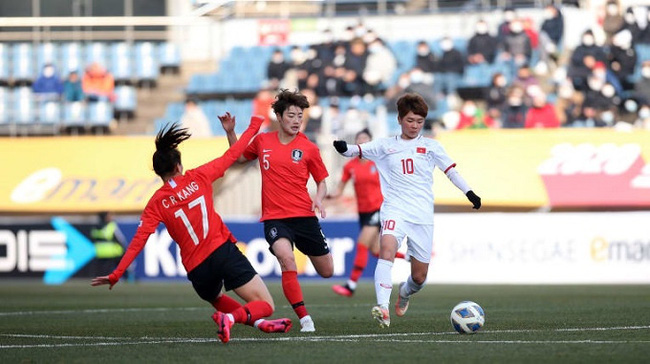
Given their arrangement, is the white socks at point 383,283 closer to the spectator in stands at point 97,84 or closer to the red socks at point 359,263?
the red socks at point 359,263

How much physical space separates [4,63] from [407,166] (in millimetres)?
21610

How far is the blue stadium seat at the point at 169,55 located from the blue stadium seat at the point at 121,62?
0.77 metres

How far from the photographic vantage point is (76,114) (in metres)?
29.2

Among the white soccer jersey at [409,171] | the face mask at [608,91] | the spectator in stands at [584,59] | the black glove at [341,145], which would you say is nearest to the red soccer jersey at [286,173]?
the black glove at [341,145]

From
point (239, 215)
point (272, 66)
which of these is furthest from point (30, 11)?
point (239, 215)

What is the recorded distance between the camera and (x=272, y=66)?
2830 centimetres

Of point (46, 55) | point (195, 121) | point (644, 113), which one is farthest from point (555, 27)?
point (46, 55)

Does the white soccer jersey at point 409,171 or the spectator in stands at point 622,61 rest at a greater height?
the spectator in stands at point 622,61

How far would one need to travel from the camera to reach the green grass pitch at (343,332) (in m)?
8.77

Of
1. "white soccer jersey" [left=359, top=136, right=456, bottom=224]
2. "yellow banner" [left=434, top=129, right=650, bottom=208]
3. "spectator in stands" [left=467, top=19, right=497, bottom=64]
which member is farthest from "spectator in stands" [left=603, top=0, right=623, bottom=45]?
"white soccer jersey" [left=359, top=136, right=456, bottom=224]

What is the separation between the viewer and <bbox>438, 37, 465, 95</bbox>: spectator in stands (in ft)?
90.4

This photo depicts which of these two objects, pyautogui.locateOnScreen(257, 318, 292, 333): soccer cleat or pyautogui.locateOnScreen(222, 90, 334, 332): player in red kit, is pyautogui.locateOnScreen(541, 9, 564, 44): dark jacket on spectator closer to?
pyautogui.locateOnScreen(222, 90, 334, 332): player in red kit

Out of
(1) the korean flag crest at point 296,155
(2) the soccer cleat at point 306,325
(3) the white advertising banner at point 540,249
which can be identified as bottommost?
(3) the white advertising banner at point 540,249

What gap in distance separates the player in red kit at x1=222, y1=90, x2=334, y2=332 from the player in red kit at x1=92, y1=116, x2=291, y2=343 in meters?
1.10
